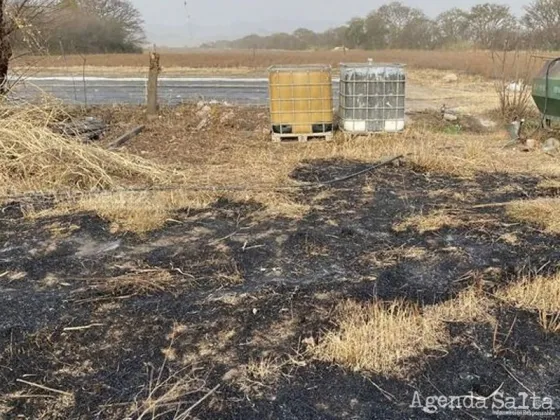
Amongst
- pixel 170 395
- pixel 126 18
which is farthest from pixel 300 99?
pixel 126 18

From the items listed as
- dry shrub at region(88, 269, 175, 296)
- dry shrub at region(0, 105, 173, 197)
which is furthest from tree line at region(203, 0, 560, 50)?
dry shrub at region(88, 269, 175, 296)

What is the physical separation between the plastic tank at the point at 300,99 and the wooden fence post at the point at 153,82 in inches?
96.7

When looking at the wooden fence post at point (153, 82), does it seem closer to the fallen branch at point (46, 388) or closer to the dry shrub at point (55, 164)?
the dry shrub at point (55, 164)

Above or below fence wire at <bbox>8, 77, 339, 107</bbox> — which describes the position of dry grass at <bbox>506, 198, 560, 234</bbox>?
below

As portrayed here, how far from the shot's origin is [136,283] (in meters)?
3.15

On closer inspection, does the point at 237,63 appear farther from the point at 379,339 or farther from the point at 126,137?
the point at 379,339

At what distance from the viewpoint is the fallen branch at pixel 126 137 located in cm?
718

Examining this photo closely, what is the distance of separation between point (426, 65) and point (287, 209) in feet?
72.4

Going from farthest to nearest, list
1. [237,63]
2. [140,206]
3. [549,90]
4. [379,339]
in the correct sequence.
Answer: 1. [237,63]
2. [549,90]
3. [140,206]
4. [379,339]

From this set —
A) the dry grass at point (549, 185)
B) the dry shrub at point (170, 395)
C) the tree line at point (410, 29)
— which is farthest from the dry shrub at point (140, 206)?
the tree line at point (410, 29)

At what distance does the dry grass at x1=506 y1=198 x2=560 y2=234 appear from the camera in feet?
13.4

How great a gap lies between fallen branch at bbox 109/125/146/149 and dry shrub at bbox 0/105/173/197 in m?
1.14

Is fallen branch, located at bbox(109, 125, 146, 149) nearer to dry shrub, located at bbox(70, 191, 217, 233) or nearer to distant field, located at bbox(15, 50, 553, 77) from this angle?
dry shrub, located at bbox(70, 191, 217, 233)

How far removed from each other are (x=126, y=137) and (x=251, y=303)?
5519mm
